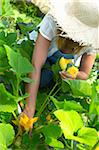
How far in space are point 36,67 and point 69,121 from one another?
13.4 inches

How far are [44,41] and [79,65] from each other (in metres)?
0.21

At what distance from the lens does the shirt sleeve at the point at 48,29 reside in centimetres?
127

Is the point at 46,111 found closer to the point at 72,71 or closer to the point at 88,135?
the point at 72,71

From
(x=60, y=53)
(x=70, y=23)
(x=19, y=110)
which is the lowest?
(x=19, y=110)

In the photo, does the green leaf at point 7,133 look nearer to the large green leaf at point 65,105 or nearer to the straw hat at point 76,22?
the large green leaf at point 65,105

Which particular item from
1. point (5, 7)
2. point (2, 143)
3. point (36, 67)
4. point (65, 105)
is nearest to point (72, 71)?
point (36, 67)

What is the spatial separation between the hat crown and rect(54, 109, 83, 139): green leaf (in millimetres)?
327

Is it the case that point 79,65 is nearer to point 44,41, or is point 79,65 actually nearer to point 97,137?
point 44,41

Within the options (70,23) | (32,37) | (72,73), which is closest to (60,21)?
(70,23)

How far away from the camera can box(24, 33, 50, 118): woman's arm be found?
119 cm

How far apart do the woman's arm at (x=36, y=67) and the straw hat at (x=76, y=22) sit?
0.08m

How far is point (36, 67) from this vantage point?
1.25 meters

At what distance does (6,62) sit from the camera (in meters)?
1.15

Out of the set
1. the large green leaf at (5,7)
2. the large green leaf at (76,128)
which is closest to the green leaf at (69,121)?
the large green leaf at (76,128)
